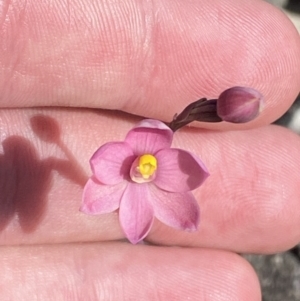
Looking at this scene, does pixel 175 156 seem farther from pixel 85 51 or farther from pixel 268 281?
pixel 268 281

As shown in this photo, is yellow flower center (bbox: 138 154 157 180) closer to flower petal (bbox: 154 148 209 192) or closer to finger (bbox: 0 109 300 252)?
flower petal (bbox: 154 148 209 192)

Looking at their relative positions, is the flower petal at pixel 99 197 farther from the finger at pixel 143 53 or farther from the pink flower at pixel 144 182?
the finger at pixel 143 53

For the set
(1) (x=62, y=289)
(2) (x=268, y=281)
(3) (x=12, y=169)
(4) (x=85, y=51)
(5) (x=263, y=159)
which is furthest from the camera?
(2) (x=268, y=281)

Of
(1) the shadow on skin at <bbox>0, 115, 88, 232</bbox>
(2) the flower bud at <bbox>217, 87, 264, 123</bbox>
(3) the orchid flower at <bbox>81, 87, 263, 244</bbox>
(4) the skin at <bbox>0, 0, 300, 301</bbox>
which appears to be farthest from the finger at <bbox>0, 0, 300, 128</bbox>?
(2) the flower bud at <bbox>217, 87, 264, 123</bbox>

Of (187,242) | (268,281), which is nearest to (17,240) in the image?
(187,242)

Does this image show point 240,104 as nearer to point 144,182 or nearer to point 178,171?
point 178,171

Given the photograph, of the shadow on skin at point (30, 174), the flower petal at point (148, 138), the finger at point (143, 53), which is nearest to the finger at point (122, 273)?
the shadow on skin at point (30, 174)
